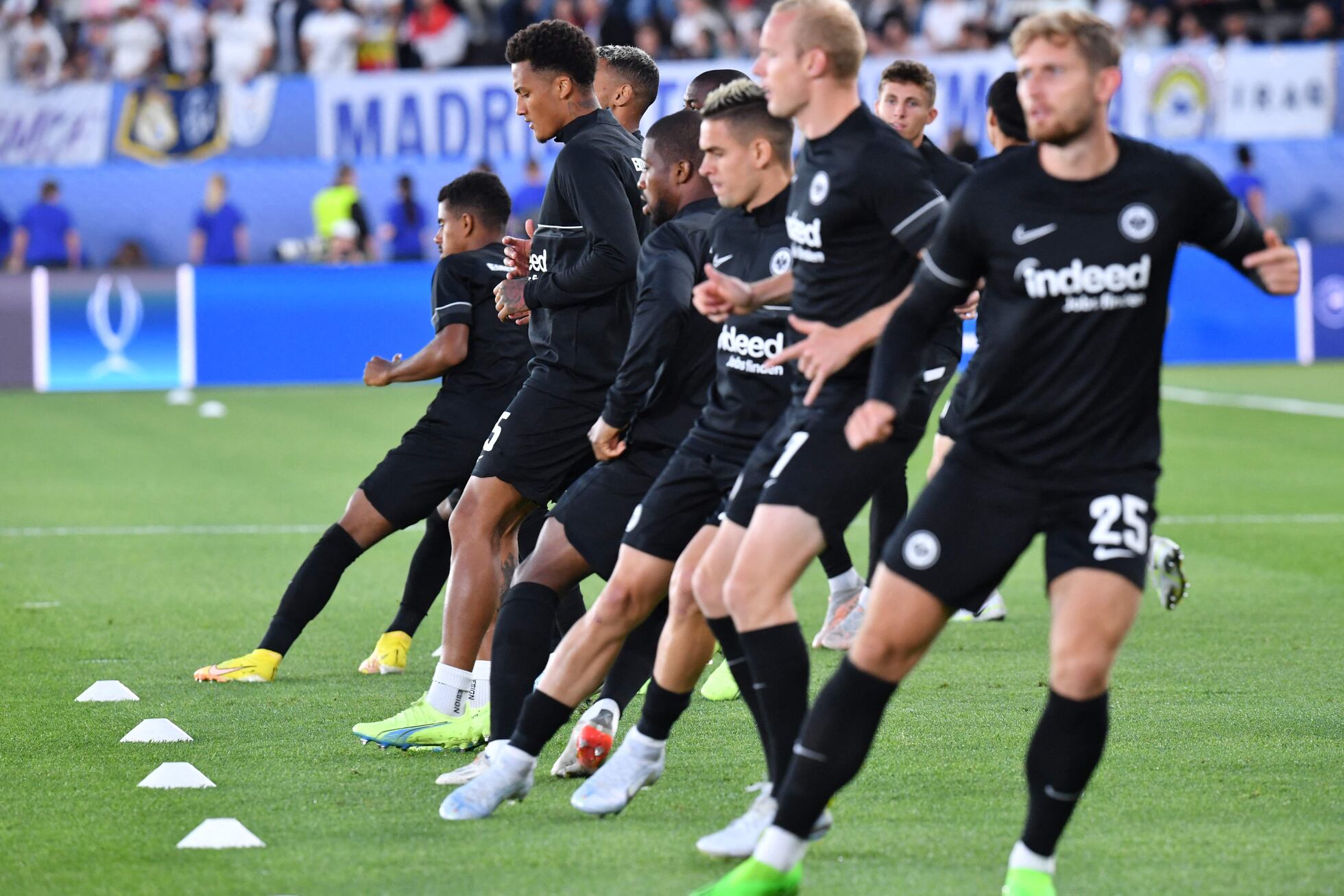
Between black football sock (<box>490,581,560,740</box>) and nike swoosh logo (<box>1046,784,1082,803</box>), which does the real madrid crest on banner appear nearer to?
black football sock (<box>490,581,560,740</box>)

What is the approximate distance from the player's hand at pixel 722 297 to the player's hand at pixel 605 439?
74 centimetres

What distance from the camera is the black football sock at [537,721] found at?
523cm

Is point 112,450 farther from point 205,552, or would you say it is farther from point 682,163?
point 682,163

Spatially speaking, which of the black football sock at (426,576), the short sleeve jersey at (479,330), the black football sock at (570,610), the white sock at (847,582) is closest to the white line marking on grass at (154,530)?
the black football sock at (426,576)

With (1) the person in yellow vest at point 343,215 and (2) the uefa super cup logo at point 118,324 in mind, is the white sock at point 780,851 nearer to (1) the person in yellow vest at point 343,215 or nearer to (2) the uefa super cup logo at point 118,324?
(2) the uefa super cup logo at point 118,324

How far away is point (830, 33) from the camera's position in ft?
15.4

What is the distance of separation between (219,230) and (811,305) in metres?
20.3

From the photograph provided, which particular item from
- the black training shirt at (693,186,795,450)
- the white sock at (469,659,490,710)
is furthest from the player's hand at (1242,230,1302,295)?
the white sock at (469,659,490,710)

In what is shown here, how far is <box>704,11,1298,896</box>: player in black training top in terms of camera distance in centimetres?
420

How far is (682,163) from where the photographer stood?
5.51 metres

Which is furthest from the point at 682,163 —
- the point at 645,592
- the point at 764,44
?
the point at 645,592

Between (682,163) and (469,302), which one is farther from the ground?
(682,163)

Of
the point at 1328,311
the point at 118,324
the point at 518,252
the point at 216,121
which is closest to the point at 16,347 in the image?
the point at 118,324

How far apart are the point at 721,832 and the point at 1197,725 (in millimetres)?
2237
